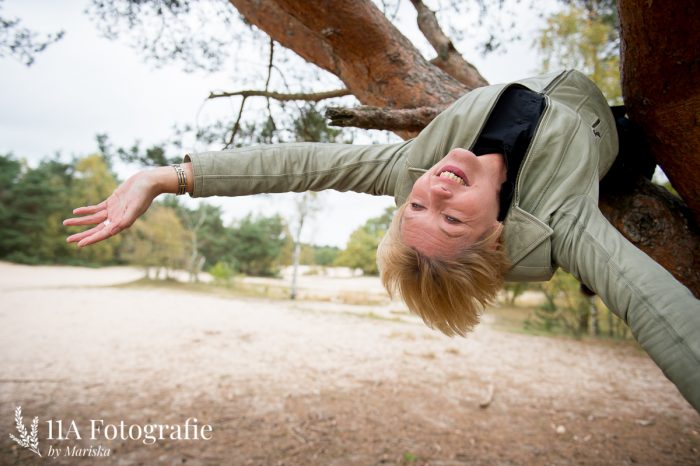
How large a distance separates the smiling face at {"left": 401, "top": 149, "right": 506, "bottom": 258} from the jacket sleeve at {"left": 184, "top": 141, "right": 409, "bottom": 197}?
286 mm

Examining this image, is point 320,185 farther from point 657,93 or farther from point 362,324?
point 362,324

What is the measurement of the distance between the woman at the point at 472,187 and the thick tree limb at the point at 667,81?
162 mm

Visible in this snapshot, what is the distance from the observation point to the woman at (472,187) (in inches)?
56.6

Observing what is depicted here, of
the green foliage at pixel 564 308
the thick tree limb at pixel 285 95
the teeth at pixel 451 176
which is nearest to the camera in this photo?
the teeth at pixel 451 176

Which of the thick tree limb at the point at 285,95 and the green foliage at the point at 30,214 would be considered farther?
the green foliage at the point at 30,214

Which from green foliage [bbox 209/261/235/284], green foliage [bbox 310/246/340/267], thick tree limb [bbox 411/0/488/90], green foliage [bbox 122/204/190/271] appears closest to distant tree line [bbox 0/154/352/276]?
green foliage [bbox 122/204/190/271]

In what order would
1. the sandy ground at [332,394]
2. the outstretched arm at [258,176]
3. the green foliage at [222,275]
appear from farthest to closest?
the green foliage at [222,275] < the sandy ground at [332,394] < the outstretched arm at [258,176]

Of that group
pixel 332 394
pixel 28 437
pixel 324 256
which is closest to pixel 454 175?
pixel 28 437

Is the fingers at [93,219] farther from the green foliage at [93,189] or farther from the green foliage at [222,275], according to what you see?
the green foliage at [93,189]

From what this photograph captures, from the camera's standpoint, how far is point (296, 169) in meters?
1.72

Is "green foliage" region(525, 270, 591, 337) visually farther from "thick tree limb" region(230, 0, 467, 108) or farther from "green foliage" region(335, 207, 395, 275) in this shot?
"green foliage" region(335, 207, 395, 275)

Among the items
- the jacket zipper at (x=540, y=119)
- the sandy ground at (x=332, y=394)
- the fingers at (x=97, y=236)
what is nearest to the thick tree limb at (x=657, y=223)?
the jacket zipper at (x=540, y=119)

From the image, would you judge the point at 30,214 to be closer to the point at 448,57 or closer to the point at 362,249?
the point at 362,249

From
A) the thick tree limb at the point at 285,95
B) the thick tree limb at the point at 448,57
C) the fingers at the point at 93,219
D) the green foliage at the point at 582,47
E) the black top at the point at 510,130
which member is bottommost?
the fingers at the point at 93,219
